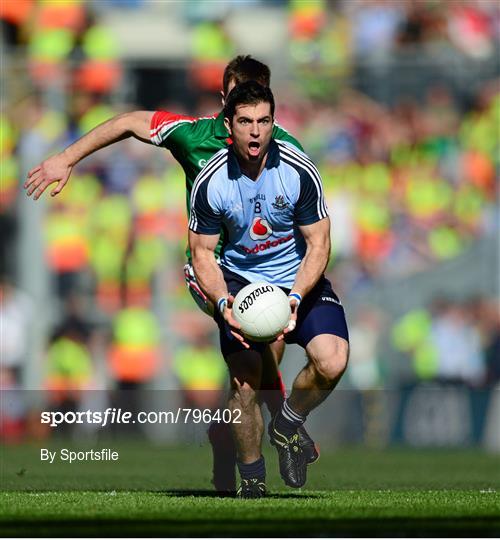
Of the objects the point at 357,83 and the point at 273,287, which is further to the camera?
the point at 357,83

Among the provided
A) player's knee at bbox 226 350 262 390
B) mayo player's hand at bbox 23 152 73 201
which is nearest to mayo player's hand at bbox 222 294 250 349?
player's knee at bbox 226 350 262 390

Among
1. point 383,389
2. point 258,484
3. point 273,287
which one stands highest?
point 273,287

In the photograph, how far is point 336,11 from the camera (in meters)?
22.4

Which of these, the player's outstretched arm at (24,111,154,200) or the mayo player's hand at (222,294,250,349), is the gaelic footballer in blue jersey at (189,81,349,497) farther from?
the player's outstretched arm at (24,111,154,200)

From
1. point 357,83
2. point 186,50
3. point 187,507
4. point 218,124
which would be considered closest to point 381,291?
point 357,83

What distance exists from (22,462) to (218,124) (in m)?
5.03

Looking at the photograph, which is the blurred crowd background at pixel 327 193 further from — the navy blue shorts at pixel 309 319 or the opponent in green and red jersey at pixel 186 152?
the navy blue shorts at pixel 309 319

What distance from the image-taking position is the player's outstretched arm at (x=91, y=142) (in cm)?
987

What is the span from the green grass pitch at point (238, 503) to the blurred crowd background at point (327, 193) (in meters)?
5.05

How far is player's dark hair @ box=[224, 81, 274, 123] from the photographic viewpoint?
8.89 m

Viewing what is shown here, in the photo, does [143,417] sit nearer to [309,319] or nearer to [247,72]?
[309,319]

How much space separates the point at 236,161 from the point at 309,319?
1108 millimetres

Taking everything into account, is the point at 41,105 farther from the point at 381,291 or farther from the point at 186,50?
the point at 381,291

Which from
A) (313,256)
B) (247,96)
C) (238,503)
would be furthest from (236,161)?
(238,503)
